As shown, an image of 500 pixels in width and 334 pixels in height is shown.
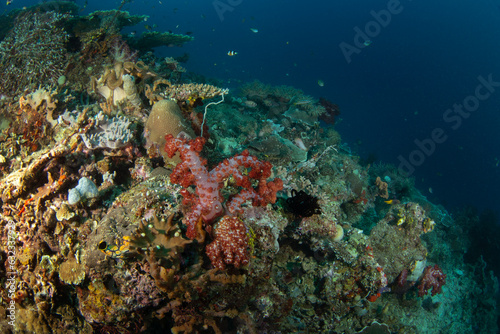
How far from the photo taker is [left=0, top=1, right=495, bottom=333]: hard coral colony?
2.82m

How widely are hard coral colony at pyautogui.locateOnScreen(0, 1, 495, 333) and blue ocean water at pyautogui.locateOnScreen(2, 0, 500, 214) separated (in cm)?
4966

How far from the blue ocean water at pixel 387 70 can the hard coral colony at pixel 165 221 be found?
4966cm

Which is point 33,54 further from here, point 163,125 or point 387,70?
point 387,70

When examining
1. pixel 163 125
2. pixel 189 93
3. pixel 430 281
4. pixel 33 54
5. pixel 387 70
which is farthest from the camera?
pixel 387 70

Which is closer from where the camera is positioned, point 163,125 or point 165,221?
point 165,221

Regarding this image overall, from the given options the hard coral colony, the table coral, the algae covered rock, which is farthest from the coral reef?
the table coral

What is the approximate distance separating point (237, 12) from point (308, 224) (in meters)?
143

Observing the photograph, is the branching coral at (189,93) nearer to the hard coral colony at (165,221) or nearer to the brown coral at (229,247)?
the hard coral colony at (165,221)

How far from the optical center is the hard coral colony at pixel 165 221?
2822 mm

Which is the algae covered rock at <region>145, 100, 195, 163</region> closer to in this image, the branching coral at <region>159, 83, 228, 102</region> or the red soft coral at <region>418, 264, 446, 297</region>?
the branching coral at <region>159, 83, 228, 102</region>

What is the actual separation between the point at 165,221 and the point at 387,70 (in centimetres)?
11261

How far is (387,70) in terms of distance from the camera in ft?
305

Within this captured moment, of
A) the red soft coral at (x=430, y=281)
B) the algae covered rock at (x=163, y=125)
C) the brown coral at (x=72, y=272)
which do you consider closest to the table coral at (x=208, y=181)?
the algae covered rock at (x=163, y=125)

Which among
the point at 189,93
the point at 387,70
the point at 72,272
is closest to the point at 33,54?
Result: the point at 189,93
